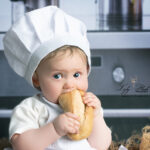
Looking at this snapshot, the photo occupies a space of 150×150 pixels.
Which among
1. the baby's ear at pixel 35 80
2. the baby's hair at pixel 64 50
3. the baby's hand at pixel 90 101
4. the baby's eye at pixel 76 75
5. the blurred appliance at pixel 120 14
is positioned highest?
the blurred appliance at pixel 120 14

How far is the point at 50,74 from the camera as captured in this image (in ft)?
3.48

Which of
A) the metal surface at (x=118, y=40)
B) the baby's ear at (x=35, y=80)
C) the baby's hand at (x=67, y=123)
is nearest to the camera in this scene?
the baby's hand at (x=67, y=123)

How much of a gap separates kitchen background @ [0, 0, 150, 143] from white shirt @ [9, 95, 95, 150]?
0.65 metres

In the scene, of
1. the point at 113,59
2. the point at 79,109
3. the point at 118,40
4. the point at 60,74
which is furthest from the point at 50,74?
the point at 113,59

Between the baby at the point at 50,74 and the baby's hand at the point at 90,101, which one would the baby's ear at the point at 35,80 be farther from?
the baby's hand at the point at 90,101

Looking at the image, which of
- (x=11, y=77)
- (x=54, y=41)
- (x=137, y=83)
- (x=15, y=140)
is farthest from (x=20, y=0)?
(x=15, y=140)

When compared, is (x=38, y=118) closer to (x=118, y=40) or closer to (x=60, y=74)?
(x=60, y=74)

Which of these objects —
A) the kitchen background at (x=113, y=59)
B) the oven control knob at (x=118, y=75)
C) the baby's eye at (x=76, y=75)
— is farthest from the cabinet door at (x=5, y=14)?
the baby's eye at (x=76, y=75)

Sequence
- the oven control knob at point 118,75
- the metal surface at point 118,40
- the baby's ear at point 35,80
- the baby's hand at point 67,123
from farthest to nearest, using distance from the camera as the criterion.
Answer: the oven control knob at point 118,75
the metal surface at point 118,40
the baby's ear at point 35,80
the baby's hand at point 67,123

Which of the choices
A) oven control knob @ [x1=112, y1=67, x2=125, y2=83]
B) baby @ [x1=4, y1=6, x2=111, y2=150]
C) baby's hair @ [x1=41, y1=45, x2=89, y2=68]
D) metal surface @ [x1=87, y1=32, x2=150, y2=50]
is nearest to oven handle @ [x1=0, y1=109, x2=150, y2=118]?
oven control knob @ [x1=112, y1=67, x2=125, y2=83]

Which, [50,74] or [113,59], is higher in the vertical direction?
[50,74]

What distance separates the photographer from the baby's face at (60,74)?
1046mm

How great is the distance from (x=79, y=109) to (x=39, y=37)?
238mm

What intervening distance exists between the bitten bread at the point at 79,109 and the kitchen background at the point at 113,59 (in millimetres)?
698
